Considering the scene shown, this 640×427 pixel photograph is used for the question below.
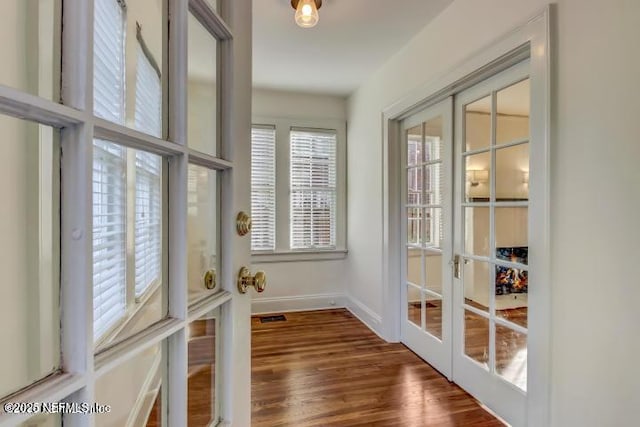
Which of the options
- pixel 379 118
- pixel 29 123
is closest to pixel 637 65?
pixel 29 123

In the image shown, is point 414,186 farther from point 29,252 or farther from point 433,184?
point 29,252

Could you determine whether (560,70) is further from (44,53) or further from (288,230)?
(288,230)

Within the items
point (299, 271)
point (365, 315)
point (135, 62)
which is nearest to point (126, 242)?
point (135, 62)

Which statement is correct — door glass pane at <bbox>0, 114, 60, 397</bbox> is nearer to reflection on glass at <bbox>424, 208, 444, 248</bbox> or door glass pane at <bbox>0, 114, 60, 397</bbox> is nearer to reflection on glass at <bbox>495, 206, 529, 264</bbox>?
reflection on glass at <bbox>495, 206, 529, 264</bbox>

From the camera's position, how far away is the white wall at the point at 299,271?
3891mm

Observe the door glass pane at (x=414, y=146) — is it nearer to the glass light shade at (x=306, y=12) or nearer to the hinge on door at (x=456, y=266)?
the hinge on door at (x=456, y=266)

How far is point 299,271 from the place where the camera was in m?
4.04

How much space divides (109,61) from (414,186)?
240 centimetres

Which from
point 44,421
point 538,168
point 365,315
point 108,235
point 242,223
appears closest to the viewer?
point 44,421

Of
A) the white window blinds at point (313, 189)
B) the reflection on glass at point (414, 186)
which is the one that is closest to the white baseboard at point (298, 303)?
the white window blinds at point (313, 189)

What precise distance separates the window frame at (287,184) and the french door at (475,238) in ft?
4.17

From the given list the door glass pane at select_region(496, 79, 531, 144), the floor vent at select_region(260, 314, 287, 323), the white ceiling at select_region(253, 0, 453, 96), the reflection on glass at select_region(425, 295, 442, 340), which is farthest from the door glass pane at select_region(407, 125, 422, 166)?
the floor vent at select_region(260, 314, 287, 323)

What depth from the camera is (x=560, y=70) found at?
1.49 metres

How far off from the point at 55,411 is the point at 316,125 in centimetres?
377
